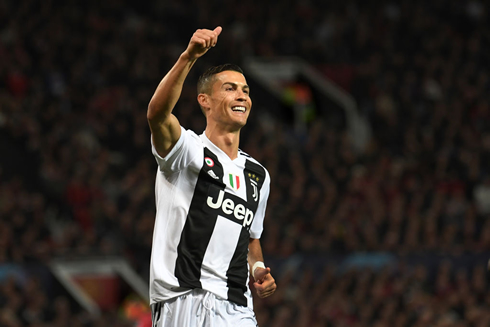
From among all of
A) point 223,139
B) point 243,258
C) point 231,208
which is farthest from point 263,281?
point 223,139

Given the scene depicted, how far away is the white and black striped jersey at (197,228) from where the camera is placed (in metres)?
4.41

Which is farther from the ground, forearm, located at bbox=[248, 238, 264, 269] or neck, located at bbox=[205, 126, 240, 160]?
neck, located at bbox=[205, 126, 240, 160]

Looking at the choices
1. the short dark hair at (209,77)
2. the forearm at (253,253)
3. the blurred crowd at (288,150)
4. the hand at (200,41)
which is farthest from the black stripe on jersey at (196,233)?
the blurred crowd at (288,150)

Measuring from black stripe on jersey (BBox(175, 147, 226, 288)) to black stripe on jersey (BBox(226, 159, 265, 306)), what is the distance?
9.2 inches

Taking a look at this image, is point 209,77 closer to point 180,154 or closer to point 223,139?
point 223,139

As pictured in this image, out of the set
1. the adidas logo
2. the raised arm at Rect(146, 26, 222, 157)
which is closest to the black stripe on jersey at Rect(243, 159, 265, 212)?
the adidas logo

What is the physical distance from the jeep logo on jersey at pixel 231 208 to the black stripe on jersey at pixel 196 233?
35mm

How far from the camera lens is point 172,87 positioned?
4.00 meters

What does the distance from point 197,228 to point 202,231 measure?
0.03 meters

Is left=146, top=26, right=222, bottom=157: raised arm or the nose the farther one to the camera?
the nose

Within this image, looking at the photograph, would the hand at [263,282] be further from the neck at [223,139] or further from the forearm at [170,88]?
the forearm at [170,88]

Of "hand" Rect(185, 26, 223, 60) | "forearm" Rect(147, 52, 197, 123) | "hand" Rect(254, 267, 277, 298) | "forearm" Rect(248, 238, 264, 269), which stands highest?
"hand" Rect(185, 26, 223, 60)

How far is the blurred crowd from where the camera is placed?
39.7 ft

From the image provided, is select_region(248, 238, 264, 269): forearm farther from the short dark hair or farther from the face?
the short dark hair
